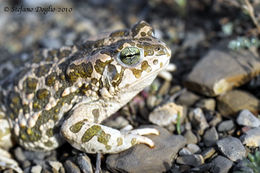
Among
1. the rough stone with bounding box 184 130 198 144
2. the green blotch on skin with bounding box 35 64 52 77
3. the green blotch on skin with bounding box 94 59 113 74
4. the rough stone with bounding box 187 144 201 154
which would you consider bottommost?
the rough stone with bounding box 187 144 201 154

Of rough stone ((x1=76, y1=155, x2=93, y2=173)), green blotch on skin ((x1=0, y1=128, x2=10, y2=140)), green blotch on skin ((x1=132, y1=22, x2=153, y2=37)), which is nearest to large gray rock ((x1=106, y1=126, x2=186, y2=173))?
rough stone ((x1=76, y1=155, x2=93, y2=173))

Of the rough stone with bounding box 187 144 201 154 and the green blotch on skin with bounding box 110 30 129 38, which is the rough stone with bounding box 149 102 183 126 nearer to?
the rough stone with bounding box 187 144 201 154

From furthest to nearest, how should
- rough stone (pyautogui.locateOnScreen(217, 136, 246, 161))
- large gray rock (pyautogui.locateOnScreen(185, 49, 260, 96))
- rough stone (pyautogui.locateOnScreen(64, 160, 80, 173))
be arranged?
large gray rock (pyautogui.locateOnScreen(185, 49, 260, 96)), rough stone (pyautogui.locateOnScreen(64, 160, 80, 173)), rough stone (pyautogui.locateOnScreen(217, 136, 246, 161))

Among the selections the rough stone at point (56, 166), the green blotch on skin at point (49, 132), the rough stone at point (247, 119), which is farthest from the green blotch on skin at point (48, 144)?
the rough stone at point (247, 119)

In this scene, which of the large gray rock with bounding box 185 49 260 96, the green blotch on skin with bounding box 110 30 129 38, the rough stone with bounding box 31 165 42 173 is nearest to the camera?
the rough stone with bounding box 31 165 42 173

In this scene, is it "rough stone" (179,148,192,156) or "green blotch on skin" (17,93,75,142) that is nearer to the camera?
"rough stone" (179,148,192,156)

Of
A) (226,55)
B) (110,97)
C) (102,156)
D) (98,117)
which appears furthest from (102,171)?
(226,55)

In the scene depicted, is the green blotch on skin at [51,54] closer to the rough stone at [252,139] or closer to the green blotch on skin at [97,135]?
the green blotch on skin at [97,135]
